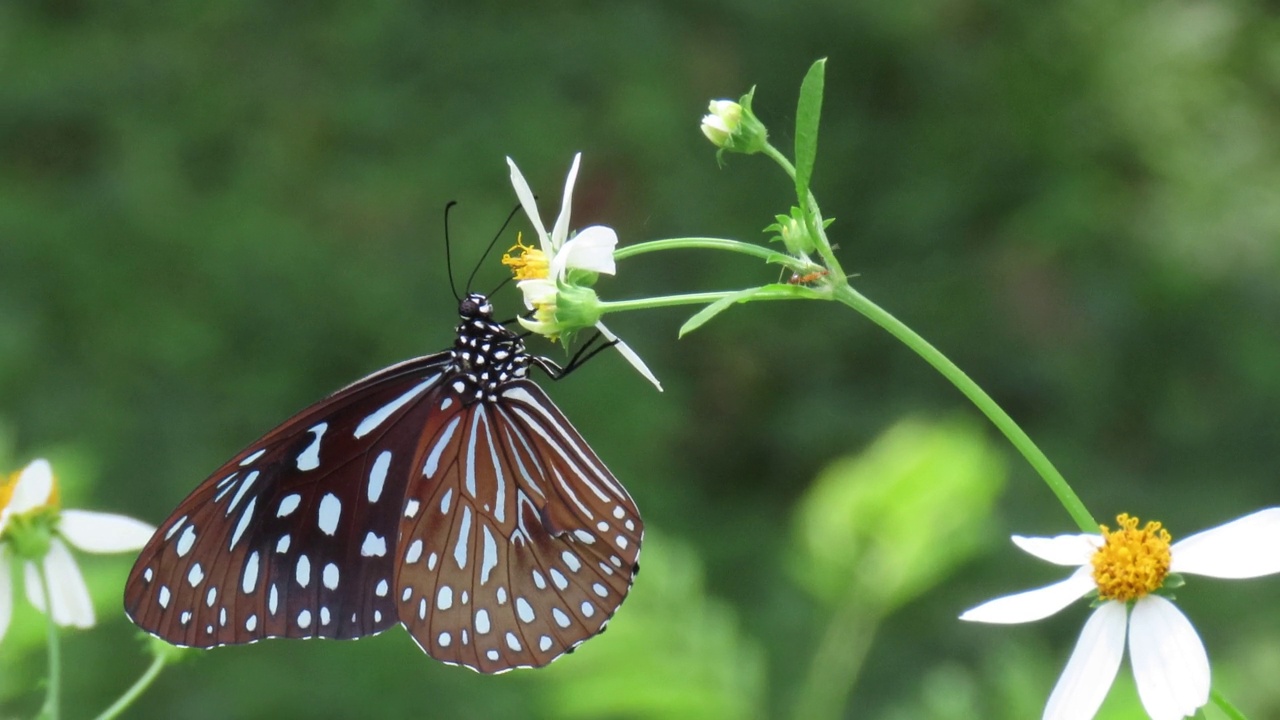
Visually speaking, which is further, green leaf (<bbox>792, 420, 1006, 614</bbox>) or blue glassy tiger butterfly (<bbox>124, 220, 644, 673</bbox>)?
green leaf (<bbox>792, 420, 1006, 614</bbox>)

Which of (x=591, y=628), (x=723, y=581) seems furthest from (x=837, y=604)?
(x=723, y=581)

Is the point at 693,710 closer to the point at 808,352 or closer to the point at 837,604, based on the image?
the point at 837,604

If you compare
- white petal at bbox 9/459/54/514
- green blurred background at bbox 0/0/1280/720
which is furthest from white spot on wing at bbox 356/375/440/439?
green blurred background at bbox 0/0/1280/720

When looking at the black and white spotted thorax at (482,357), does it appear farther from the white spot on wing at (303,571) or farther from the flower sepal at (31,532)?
the flower sepal at (31,532)

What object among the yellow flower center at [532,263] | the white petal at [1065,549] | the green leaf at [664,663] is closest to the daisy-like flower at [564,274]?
the yellow flower center at [532,263]

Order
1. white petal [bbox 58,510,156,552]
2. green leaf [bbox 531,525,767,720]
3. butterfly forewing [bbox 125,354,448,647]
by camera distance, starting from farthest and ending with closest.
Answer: green leaf [bbox 531,525,767,720] → butterfly forewing [bbox 125,354,448,647] → white petal [bbox 58,510,156,552]

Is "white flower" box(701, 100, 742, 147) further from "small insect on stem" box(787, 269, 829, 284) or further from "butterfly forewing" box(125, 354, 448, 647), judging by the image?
"butterfly forewing" box(125, 354, 448, 647)
